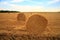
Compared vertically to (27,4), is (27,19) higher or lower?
lower

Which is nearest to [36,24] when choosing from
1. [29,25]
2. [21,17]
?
[29,25]

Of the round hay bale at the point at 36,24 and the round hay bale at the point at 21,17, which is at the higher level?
the round hay bale at the point at 21,17

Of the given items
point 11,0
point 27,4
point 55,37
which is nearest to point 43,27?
point 55,37

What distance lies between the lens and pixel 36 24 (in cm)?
171

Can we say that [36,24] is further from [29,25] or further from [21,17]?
[21,17]

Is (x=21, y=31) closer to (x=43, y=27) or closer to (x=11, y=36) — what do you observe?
(x=11, y=36)

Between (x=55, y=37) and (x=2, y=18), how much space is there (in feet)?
1.98

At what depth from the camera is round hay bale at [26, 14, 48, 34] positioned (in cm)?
170

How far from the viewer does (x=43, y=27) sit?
5.59 feet

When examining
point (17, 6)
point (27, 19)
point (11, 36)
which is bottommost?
point (11, 36)

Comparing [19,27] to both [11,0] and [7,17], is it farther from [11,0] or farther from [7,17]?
[11,0]

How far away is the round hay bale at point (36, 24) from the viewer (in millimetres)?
1701

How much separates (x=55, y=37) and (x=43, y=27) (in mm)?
168

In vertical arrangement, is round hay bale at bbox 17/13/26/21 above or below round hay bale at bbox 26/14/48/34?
above
